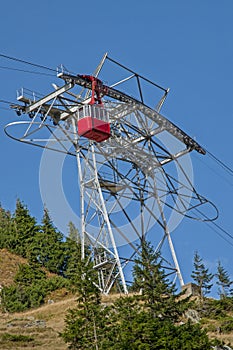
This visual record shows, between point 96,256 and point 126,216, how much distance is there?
392cm

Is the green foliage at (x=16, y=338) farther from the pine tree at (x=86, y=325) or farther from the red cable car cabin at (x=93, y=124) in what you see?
the red cable car cabin at (x=93, y=124)

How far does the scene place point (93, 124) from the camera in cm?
3672

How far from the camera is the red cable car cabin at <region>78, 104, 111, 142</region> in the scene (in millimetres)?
36716

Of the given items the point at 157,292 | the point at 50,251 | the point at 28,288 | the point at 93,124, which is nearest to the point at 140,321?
the point at 157,292

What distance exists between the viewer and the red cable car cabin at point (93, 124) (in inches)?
1445

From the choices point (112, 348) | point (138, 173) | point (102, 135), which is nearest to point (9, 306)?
point (138, 173)

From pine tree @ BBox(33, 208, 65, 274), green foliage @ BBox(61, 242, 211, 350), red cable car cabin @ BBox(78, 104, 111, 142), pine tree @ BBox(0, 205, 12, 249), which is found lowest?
green foliage @ BBox(61, 242, 211, 350)

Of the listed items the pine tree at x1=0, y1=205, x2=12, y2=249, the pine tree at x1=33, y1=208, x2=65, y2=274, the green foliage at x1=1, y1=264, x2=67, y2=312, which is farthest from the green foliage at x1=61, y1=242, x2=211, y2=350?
the pine tree at x1=0, y1=205, x2=12, y2=249

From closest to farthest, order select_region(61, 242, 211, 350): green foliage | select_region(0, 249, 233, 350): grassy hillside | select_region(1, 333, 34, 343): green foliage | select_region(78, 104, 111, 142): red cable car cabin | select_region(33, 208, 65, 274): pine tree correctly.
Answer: select_region(61, 242, 211, 350): green foliage
select_region(78, 104, 111, 142): red cable car cabin
select_region(0, 249, 233, 350): grassy hillside
select_region(1, 333, 34, 343): green foliage
select_region(33, 208, 65, 274): pine tree

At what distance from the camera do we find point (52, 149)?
135ft

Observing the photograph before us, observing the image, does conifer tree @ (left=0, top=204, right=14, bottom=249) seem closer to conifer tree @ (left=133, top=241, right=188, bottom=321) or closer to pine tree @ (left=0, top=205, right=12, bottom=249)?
pine tree @ (left=0, top=205, right=12, bottom=249)

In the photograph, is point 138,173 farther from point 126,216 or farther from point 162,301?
point 162,301

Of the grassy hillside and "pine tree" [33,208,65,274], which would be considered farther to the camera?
"pine tree" [33,208,65,274]

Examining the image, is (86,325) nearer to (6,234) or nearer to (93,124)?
(93,124)
